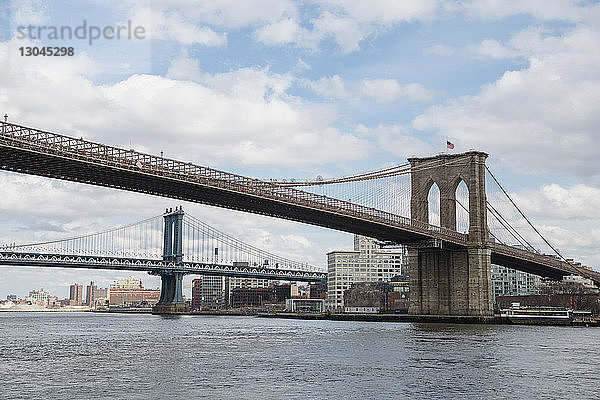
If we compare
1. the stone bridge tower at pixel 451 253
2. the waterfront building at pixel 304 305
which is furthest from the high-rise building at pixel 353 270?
the stone bridge tower at pixel 451 253

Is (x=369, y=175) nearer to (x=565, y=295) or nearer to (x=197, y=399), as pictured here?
(x=565, y=295)

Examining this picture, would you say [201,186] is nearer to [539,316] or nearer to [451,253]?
[451,253]

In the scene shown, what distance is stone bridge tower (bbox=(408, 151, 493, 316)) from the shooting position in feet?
214

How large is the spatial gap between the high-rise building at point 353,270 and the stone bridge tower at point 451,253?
64.0 meters

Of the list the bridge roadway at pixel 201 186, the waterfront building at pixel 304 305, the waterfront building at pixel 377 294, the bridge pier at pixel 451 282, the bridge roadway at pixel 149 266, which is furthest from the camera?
the waterfront building at pixel 304 305

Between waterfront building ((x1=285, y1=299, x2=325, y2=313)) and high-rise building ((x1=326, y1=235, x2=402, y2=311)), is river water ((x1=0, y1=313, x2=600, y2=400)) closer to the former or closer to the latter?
high-rise building ((x1=326, y1=235, x2=402, y2=311))

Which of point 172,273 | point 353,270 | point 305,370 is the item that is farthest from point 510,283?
point 305,370

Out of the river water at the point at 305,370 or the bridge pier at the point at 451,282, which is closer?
the river water at the point at 305,370

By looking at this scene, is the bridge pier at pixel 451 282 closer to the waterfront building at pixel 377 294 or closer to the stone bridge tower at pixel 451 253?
the stone bridge tower at pixel 451 253

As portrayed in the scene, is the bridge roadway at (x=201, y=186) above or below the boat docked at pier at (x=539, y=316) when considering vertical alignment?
above

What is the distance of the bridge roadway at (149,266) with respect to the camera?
4286 inches

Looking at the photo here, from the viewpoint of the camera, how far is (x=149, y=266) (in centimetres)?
12988

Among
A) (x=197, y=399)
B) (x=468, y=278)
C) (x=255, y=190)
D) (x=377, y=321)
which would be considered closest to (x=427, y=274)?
(x=468, y=278)

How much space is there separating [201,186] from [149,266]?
86.5 metres
